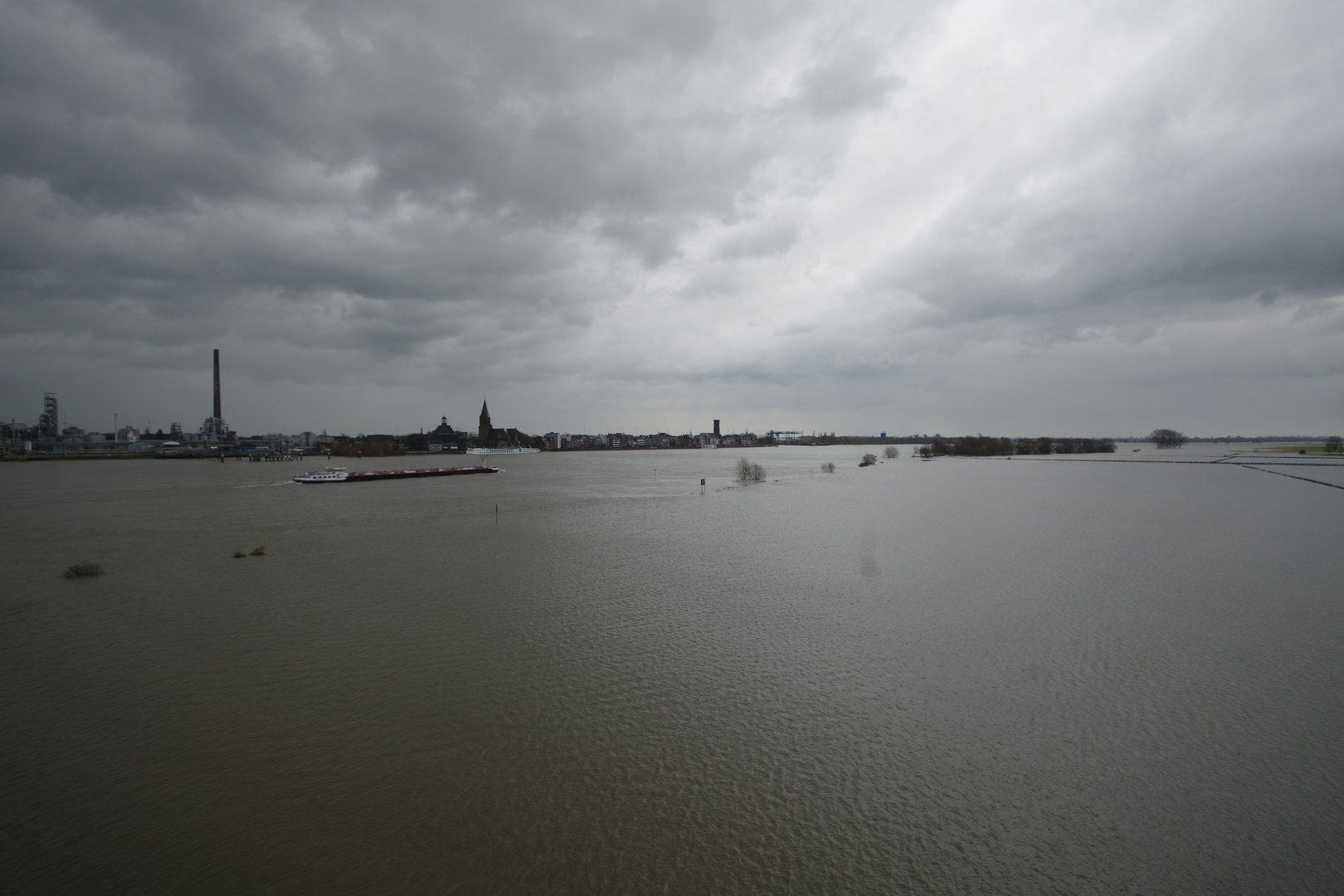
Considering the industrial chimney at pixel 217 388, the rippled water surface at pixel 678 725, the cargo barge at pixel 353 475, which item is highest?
the industrial chimney at pixel 217 388

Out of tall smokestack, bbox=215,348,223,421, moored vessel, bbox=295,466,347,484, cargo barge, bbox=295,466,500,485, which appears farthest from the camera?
tall smokestack, bbox=215,348,223,421

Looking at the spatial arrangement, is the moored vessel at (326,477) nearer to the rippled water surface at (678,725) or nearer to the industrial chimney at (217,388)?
the rippled water surface at (678,725)

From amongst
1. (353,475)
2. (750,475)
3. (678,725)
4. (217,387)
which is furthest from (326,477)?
(217,387)

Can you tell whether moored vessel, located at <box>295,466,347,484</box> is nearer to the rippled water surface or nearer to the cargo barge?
the cargo barge

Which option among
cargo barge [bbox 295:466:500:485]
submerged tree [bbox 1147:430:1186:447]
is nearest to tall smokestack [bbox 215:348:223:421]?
cargo barge [bbox 295:466:500:485]

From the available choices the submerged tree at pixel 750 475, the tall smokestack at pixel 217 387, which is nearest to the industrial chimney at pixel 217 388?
the tall smokestack at pixel 217 387

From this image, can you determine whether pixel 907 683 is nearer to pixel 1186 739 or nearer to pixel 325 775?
pixel 1186 739

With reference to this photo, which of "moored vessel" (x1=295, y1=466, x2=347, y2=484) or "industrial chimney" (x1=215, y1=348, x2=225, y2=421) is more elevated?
"industrial chimney" (x1=215, y1=348, x2=225, y2=421)

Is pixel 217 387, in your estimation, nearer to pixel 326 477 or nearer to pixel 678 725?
pixel 326 477
